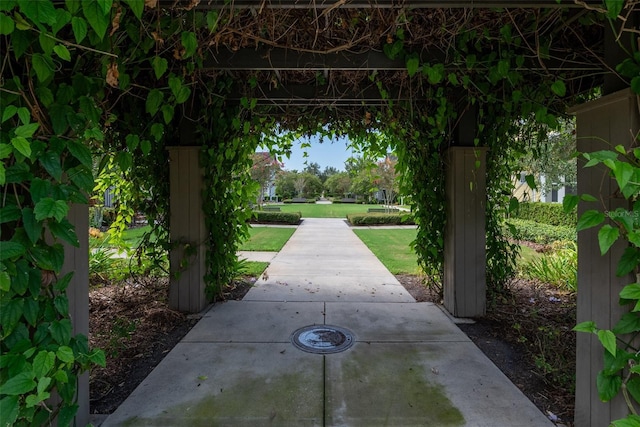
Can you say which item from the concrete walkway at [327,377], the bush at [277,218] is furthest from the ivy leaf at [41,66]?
the bush at [277,218]

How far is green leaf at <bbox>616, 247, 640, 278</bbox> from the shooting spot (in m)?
1.49

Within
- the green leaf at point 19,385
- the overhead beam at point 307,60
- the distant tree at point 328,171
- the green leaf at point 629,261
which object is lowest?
the green leaf at point 19,385

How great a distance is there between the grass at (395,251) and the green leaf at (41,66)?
3945 mm

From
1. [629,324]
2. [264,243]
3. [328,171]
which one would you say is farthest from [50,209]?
[328,171]

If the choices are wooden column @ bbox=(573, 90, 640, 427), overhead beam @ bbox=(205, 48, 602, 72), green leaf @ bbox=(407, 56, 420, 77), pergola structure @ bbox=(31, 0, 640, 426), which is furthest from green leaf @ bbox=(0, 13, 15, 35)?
wooden column @ bbox=(573, 90, 640, 427)

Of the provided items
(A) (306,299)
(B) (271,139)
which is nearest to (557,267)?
(A) (306,299)

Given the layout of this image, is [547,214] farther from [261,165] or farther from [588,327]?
[588,327]

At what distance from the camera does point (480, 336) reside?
3293 mm

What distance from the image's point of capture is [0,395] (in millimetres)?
1271

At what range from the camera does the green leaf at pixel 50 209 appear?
4.04 feet

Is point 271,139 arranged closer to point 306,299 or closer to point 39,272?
point 306,299

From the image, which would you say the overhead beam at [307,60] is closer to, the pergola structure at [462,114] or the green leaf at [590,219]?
the pergola structure at [462,114]

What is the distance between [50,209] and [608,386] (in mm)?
2442

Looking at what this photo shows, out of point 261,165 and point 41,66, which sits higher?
point 261,165
